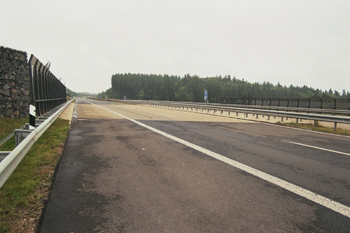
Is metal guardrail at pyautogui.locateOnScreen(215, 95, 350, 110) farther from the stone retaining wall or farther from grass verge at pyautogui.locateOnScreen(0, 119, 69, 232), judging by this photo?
the stone retaining wall

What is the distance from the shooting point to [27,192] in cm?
318

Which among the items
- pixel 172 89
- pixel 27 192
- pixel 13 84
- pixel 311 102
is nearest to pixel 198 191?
pixel 27 192

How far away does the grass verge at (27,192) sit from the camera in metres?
2.45

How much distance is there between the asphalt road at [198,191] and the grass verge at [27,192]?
0.15 meters

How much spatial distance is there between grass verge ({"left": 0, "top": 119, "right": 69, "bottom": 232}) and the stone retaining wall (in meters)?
6.26

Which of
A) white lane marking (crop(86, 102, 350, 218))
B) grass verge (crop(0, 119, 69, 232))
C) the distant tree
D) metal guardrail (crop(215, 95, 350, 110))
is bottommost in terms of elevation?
white lane marking (crop(86, 102, 350, 218))

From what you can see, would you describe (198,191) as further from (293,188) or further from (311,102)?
(311,102)

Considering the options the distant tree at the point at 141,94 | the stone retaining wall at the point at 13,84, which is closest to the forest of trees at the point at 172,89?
the distant tree at the point at 141,94

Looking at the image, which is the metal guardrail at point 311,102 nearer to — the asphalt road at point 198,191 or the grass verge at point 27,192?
the asphalt road at point 198,191

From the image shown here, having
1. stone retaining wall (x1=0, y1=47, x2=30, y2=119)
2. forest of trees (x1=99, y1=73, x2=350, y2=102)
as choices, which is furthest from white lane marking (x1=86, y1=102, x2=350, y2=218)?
forest of trees (x1=99, y1=73, x2=350, y2=102)

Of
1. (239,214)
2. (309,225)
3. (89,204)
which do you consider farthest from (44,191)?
(309,225)

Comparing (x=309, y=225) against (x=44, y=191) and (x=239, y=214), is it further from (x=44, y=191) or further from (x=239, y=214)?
(x=44, y=191)

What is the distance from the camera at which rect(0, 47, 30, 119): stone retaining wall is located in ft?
31.1

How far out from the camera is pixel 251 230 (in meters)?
2.40
